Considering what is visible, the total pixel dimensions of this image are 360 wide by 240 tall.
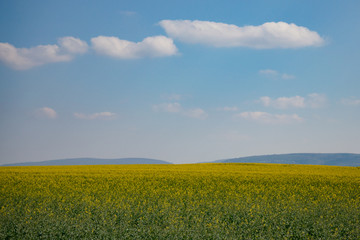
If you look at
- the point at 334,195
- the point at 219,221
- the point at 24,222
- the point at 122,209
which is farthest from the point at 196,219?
the point at 334,195

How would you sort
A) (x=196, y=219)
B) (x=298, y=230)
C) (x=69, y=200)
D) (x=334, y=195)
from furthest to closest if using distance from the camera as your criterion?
(x=334, y=195) < (x=69, y=200) < (x=196, y=219) < (x=298, y=230)

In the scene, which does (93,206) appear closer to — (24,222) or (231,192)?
(24,222)

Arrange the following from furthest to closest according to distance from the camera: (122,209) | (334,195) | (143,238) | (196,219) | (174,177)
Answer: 1. (174,177)
2. (334,195)
3. (122,209)
4. (196,219)
5. (143,238)

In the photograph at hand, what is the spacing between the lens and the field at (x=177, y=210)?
1162 centimetres

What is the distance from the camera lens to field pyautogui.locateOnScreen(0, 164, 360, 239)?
11.6 metres

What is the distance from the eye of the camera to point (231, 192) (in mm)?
18766

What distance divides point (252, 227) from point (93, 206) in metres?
8.01

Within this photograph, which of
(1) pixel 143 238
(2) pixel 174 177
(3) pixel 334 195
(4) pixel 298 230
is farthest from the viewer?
(2) pixel 174 177

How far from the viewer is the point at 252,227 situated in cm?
1245

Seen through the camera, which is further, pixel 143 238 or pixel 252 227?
pixel 252 227

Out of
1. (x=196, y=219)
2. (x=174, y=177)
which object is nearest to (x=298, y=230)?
(x=196, y=219)

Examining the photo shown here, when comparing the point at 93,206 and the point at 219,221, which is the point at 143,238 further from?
the point at 93,206

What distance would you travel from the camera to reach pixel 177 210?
46.7 feet

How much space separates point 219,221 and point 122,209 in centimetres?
470
